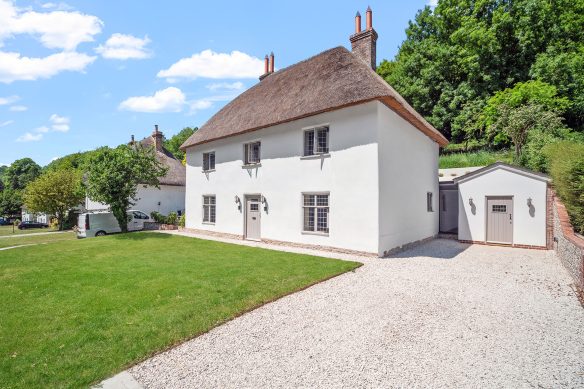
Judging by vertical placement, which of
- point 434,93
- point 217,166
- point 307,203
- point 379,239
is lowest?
point 379,239

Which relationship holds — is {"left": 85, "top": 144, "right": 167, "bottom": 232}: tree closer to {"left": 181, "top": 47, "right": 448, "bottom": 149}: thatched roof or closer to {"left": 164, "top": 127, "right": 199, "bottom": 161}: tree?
{"left": 181, "top": 47, "right": 448, "bottom": 149}: thatched roof

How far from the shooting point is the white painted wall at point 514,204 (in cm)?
1286

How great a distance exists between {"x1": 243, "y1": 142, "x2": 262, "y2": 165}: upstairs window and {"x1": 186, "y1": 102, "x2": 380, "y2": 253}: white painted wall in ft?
1.11

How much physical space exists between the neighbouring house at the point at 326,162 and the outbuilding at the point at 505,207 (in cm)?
191

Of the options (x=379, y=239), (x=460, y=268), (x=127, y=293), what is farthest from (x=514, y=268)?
(x=127, y=293)


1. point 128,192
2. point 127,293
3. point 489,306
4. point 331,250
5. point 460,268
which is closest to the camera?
point 489,306

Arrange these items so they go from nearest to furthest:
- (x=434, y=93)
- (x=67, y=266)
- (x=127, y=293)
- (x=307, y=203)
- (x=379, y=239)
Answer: (x=127, y=293)
(x=67, y=266)
(x=379, y=239)
(x=307, y=203)
(x=434, y=93)

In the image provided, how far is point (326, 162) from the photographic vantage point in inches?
479

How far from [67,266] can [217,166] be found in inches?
354

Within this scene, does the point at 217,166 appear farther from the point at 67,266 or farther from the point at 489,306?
the point at 489,306

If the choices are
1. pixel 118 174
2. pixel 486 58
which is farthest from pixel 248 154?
pixel 486 58

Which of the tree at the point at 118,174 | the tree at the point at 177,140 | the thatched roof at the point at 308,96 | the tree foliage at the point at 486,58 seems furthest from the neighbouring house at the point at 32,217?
the tree foliage at the point at 486,58

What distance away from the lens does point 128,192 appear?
18484 mm

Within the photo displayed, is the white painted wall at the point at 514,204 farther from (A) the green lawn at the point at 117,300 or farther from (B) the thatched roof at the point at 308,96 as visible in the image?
(A) the green lawn at the point at 117,300
